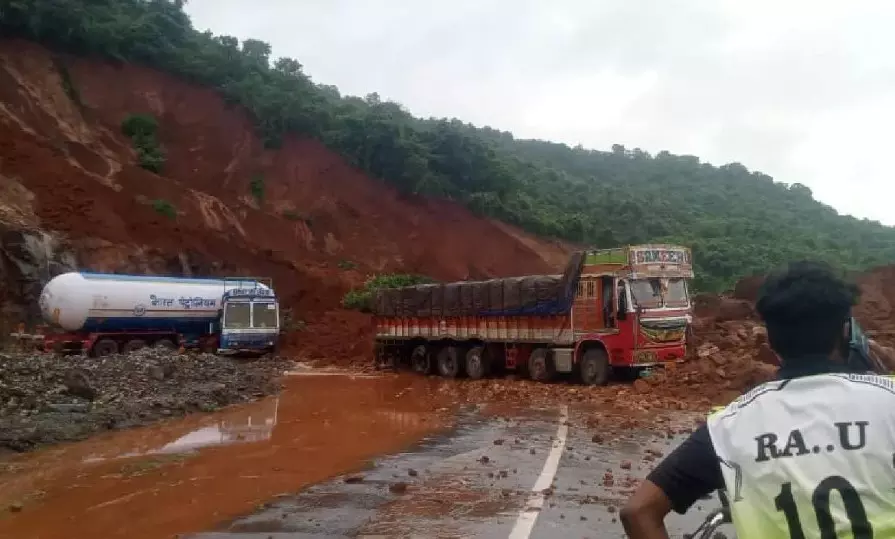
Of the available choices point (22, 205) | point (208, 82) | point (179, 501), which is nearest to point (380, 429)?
point (179, 501)

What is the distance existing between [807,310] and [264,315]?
96.0 feet

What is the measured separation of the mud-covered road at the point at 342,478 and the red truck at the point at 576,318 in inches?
144

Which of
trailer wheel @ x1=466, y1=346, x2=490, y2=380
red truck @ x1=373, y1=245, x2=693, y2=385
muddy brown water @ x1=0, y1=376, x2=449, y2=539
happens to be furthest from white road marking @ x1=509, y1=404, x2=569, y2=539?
trailer wheel @ x1=466, y1=346, x2=490, y2=380

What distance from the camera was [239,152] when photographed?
48.2 m

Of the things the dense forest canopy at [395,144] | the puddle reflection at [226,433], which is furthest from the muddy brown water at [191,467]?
the dense forest canopy at [395,144]

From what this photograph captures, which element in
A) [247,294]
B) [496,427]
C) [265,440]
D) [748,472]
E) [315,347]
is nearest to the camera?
[748,472]

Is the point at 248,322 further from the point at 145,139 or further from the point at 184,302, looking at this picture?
the point at 145,139

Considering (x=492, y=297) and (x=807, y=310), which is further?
(x=492, y=297)

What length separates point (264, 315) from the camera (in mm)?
30344

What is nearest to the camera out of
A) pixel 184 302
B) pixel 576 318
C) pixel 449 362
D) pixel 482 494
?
pixel 482 494

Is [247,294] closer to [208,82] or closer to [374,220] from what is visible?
[374,220]

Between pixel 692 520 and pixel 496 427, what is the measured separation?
20.1 ft

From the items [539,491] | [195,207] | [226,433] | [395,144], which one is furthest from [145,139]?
[539,491]

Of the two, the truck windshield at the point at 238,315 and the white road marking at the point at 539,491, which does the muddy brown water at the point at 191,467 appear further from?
the truck windshield at the point at 238,315
